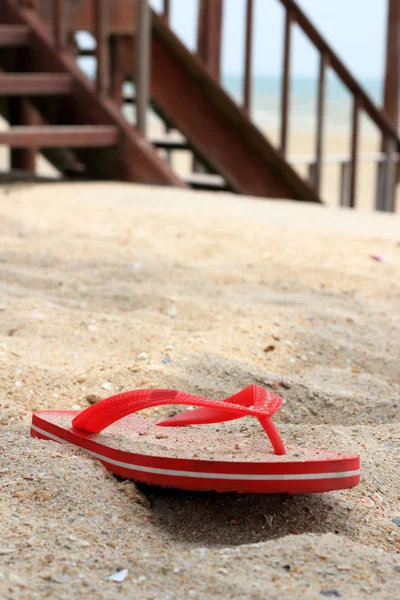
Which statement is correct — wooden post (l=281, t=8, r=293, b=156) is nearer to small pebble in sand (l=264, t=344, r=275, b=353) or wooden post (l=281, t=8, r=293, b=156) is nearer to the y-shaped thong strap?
small pebble in sand (l=264, t=344, r=275, b=353)

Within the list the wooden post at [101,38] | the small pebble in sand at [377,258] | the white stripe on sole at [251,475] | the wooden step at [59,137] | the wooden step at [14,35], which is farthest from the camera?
the wooden step at [14,35]

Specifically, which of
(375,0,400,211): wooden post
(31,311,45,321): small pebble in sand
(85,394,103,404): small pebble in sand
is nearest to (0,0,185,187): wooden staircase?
(375,0,400,211): wooden post

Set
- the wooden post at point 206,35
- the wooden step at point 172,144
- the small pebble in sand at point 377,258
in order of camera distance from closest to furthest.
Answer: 1. the small pebble in sand at point 377,258
2. the wooden post at point 206,35
3. the wooden step at point 172,144

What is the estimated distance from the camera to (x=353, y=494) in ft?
4.23

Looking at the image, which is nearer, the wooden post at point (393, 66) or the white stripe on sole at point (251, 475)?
the white stripe on sole at point (251, 475)

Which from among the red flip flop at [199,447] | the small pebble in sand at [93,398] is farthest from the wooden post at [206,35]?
the red flip flop at [199,447]

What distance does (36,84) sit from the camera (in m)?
4.39

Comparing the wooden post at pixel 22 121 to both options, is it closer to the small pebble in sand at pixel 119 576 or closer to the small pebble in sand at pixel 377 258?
the small pebble in sand at pixel 377 258

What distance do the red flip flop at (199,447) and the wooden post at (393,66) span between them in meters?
4.86

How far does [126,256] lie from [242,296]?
584 mm

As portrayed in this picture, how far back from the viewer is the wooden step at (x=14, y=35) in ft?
14.9

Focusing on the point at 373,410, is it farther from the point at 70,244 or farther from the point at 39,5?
the point at 39,5

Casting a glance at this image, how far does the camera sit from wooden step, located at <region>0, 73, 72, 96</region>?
432 centimetres

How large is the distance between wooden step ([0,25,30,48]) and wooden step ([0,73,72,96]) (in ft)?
0.81
